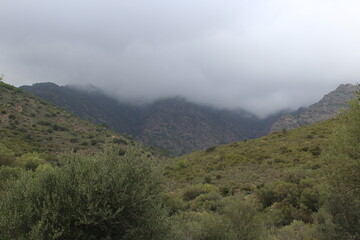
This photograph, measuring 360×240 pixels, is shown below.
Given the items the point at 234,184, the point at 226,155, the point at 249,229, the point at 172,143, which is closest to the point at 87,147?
the point at 226,155

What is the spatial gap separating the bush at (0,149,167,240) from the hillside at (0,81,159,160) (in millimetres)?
31892

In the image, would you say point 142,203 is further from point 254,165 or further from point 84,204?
point 254,165

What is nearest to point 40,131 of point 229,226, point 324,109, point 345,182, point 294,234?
point 229,226

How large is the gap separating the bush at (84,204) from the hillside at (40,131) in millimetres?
31892

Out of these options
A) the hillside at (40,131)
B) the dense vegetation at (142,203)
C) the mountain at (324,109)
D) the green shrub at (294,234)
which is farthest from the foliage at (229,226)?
the mountain at (324,109)

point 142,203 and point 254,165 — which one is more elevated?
point 142,203

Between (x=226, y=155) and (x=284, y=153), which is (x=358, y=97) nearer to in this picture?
(x=284, y=153)

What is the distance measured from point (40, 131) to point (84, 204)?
4984cm

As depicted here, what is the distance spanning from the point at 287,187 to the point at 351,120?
7529mm

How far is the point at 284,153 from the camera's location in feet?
107

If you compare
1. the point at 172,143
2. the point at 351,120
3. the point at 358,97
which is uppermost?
the point at 358,97

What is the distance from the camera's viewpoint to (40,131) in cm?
5156

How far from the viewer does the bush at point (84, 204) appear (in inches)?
292

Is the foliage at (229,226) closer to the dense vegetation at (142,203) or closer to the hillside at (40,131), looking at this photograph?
the dense vegetation at (142,203)
